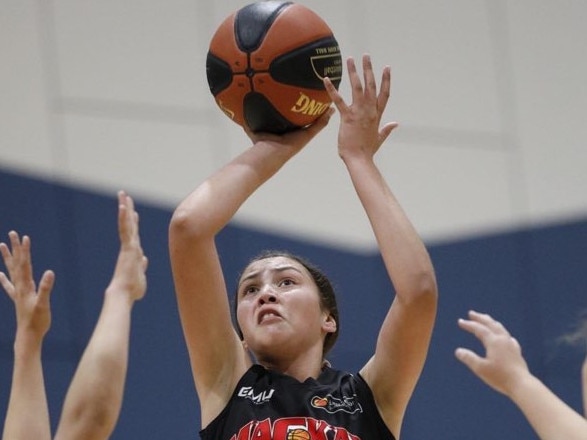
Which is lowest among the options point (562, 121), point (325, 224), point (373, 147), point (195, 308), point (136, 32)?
point (195, 308)

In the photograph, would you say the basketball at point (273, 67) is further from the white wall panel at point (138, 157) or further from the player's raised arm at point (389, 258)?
the white wall panel at point (138, 157)

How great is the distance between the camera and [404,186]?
566cm

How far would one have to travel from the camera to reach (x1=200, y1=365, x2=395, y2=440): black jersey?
9.02ft

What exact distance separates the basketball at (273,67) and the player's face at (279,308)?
388 mm

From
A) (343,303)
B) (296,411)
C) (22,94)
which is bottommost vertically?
(296,411)

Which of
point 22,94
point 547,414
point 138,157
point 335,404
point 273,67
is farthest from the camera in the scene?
point 138,157

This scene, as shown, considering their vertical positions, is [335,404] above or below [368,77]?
below

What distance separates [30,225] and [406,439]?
6.64 feet

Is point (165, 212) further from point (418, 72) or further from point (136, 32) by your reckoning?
point (418, 72)

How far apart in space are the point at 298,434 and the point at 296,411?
77 mm

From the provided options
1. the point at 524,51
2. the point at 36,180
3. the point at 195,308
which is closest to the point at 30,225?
the point at 36,180

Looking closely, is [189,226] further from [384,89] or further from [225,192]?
[384,89]

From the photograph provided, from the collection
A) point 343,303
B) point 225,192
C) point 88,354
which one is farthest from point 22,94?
point 88,354

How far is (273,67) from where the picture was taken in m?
2.98
